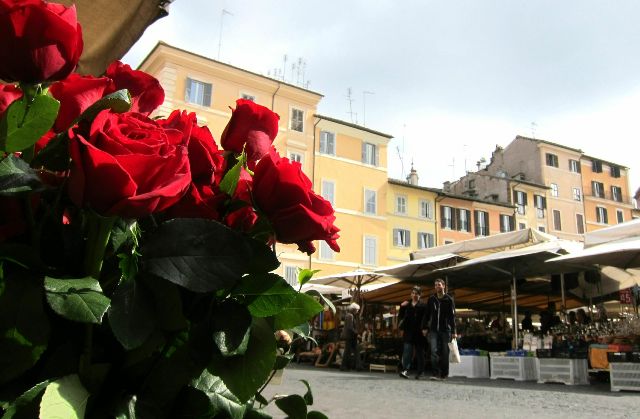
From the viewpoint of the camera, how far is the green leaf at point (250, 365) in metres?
0.64

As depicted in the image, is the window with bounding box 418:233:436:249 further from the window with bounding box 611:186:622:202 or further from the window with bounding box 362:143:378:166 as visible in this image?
Answer: the window with bounding box 611:186:622:202

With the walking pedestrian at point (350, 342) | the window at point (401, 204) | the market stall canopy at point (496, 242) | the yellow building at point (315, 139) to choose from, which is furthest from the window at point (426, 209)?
the walking pedestrian at point (350, 342)

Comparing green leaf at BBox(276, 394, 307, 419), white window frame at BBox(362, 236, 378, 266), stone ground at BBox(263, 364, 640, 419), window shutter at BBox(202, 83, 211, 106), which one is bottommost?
stone ground at BBox(263, 364, 640, 419)

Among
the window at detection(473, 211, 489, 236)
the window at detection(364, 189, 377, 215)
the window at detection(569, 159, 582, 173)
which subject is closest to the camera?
the window at detection(364, 189, 377, 215)

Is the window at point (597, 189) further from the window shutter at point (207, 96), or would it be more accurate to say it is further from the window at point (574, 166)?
the window shutter at point (207, 96)

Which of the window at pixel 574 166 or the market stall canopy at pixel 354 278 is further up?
the window at pixel 574 166

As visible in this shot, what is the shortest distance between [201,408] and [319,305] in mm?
187

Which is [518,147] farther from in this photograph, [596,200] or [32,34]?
[32,34]

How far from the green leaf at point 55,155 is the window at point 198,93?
92.1ft

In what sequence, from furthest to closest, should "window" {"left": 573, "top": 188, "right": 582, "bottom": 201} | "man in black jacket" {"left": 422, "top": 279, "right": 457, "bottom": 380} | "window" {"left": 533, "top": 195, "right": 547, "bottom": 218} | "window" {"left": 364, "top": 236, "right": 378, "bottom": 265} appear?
1. "window" {"left": 573, "top": 188, "right": 582, "bottom": 201}
2. "window" {"left": 533, "top": 195, "right": 547, "bottom": 218}
3. "window" {"left": 364, "top": 236, "right": 378, "bottom": 265}
4. "man in black jacket" {"left": 422, "top": 279, "right": 457, "bottom": 380}

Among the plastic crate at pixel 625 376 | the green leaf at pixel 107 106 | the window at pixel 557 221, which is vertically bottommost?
the plastic crate at pixel 625 376

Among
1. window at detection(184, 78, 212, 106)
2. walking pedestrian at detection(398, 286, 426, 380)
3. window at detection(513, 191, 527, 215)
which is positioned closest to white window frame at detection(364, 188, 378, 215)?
window at detection(184, 78, 212, 106)

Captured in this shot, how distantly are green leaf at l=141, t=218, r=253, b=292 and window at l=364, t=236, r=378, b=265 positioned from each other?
105ft

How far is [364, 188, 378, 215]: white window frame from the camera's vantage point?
109 feet
